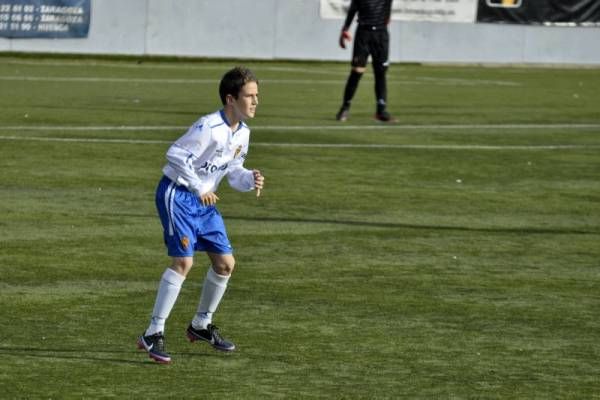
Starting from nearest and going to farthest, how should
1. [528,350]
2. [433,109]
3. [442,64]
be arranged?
1. [528,350]
2. [433,109]
3. [442,64]

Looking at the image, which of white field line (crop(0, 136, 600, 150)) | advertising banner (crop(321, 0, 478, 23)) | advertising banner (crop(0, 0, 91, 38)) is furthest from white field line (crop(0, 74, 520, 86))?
white field line (crop(0, 136, 600, 150))

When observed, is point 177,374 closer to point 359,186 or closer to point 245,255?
point 245,255

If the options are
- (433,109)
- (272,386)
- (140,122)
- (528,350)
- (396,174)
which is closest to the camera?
(272,386)

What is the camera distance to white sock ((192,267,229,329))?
8.87m

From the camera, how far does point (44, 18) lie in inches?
1416

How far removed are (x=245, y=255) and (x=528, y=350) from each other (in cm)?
341

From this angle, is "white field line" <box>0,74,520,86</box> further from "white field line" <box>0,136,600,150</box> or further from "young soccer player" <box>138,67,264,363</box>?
"young soccer player" <box>138,67,264,363</box>

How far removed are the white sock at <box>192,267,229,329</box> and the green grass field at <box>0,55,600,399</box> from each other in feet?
0.49

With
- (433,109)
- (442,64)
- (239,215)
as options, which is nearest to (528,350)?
(239,215)

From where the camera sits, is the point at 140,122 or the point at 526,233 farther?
the point at 140,122

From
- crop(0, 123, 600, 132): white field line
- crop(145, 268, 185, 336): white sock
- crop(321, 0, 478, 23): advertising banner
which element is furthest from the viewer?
crop(321, 0, 478, 23): advertising banner

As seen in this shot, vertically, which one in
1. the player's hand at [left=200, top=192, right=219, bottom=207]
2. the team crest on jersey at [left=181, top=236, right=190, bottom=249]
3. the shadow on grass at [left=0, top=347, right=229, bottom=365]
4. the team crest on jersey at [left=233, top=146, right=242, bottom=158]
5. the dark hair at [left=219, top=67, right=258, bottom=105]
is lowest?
the shadow on grass at [left=0, top=347, right=229, bottom=365]

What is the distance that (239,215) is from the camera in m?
14.1

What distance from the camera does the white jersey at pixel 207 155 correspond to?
849cm
